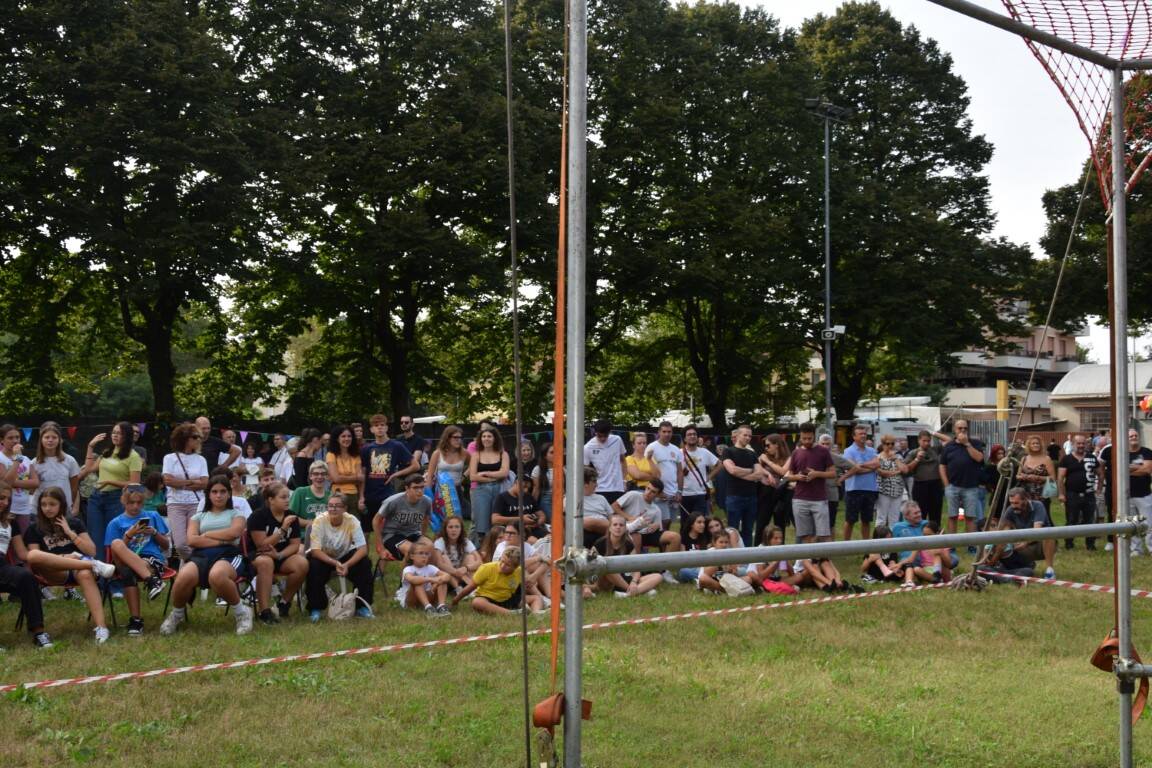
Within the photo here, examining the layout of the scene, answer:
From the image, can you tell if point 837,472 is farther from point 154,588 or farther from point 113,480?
point 113,480

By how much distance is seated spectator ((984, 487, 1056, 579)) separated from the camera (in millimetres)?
11273

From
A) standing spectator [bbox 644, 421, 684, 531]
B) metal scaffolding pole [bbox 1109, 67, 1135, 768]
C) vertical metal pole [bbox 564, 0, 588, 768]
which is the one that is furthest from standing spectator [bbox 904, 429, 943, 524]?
vertical metal pole [bbox 564, 0, 588, 768]

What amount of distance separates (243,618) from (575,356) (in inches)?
254

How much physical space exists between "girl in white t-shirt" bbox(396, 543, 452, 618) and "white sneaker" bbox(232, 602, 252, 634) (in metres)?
1.43

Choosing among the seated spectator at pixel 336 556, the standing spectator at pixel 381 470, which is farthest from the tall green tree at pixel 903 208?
the seated spectator at pixel 336 556

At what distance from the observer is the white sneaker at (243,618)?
27.4 feet

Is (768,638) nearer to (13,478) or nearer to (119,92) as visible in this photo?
(13,478)

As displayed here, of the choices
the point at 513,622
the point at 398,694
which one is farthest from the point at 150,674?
the point at 513,622

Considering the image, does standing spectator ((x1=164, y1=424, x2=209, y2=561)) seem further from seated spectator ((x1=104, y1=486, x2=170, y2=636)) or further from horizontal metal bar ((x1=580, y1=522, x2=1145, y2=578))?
horizontal metal bar ((x1=580, y1=522, x2=1145, y2=578))

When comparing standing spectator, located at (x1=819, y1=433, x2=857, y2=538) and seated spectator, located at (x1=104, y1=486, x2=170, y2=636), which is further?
standing spectator, located at (x1=819, y1=433, x2=857, y2=538)

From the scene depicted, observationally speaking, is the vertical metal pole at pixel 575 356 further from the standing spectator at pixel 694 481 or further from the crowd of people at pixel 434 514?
the standing spectator at pixel 694 481

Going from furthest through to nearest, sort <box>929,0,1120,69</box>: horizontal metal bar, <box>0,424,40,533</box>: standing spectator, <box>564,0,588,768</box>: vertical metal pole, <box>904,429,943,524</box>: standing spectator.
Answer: <box>904,429,943,524</box>: standing spectator, <box>0,424,40,533</box>: standing spectator, <box>929,0,1120,69</box>: horizontal metal bar, <box>564,0,588,768</box>: vertical metal pole

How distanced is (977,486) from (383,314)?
614 inches

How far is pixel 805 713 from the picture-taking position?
5.94 metres
